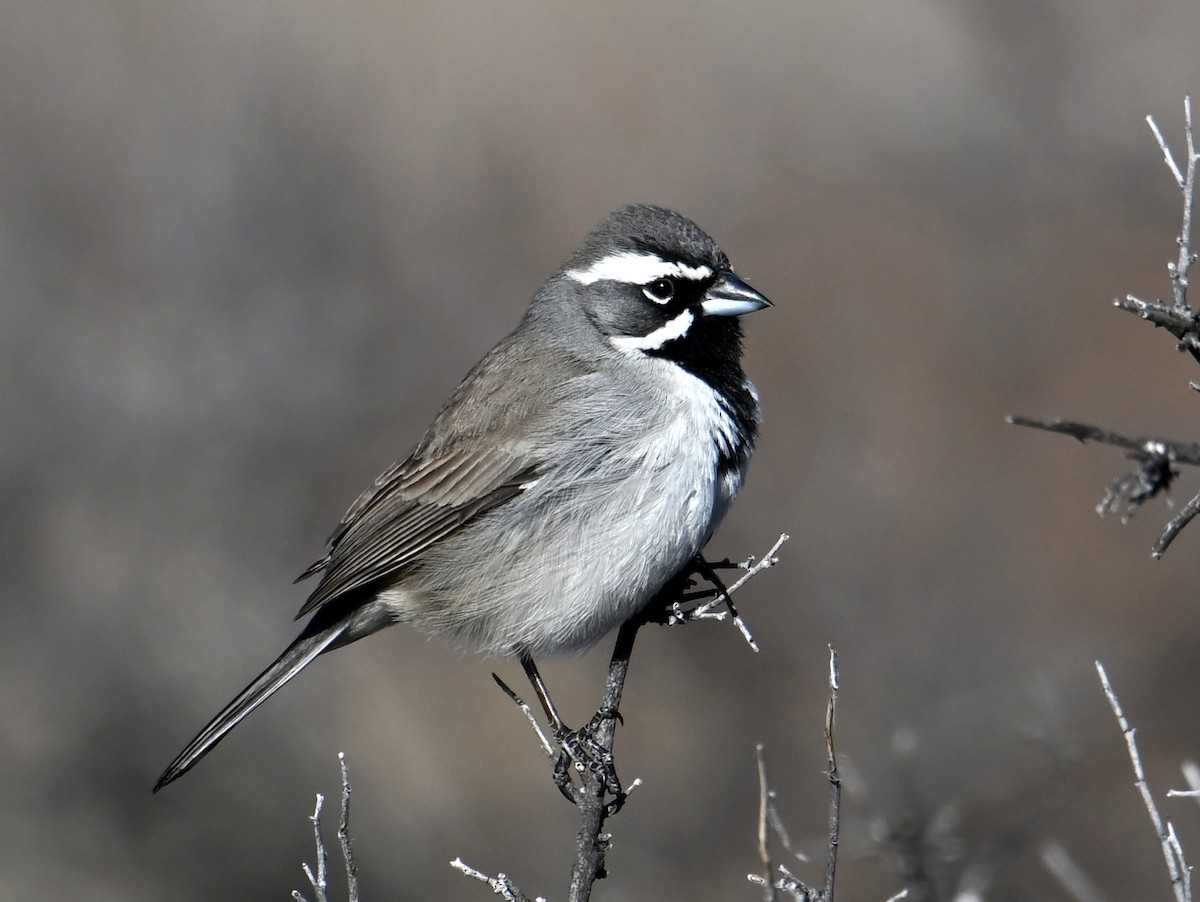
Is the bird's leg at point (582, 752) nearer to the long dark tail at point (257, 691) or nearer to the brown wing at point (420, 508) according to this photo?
the brown wing at point (420, 508)

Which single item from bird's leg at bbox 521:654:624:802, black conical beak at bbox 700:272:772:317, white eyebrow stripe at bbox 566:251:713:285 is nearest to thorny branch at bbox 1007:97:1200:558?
bird's leg at bbox 521:654:624:802

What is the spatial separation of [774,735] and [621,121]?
979 cm

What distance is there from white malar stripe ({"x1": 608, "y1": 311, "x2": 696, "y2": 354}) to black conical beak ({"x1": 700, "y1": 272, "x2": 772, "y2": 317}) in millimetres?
101

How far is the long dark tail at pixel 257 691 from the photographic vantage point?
6.11 meters

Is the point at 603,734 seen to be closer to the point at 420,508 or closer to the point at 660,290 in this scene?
the point at 420,508

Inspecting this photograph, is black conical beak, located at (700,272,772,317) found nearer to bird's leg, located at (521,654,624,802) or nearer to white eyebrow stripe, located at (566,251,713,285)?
white eyebrow stripe, located at (566,251,713,285)

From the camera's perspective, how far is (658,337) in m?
6.20

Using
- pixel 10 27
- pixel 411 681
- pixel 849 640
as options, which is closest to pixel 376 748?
pixel 411 681

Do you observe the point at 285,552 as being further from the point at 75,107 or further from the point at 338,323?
the point at 75,107

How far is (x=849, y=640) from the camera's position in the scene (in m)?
11.1

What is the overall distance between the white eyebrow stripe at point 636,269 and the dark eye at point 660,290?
0.02 m

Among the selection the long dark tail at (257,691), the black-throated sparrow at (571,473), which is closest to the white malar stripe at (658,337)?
the black-throated sparrow at (571,473)

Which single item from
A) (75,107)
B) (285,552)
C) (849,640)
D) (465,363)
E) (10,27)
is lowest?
(849,640)

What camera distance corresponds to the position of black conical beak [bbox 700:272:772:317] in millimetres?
6027
